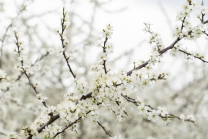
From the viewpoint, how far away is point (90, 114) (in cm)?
214

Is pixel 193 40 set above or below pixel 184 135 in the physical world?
below

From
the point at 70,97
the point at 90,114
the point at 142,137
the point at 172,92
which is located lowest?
the point at 90,114

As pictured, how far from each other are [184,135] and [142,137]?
4.72 feet

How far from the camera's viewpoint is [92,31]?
6.66 metres

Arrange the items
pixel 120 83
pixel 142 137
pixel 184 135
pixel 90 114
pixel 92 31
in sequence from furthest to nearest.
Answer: pixel 142 137 → pixel 184 135 → pixel 92 31 → pixel 90 114 → pixel 120 83

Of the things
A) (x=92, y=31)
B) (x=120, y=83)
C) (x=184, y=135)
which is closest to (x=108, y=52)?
(x=120, y=83)

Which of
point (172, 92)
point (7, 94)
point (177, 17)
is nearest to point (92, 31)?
point (7, 94)

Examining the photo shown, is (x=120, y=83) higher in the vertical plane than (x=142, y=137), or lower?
lower

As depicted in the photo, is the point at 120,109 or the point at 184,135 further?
the point at 184,135

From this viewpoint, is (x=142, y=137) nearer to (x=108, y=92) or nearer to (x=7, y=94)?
(x=7, y=94)

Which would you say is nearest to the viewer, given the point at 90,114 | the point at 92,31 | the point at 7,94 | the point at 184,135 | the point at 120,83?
the point at 120,83

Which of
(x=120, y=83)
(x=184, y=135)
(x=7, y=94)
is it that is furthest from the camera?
(x=184, y=135)

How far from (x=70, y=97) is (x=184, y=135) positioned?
600 centimetres

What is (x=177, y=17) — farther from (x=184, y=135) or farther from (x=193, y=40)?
(x=184, y=135)
